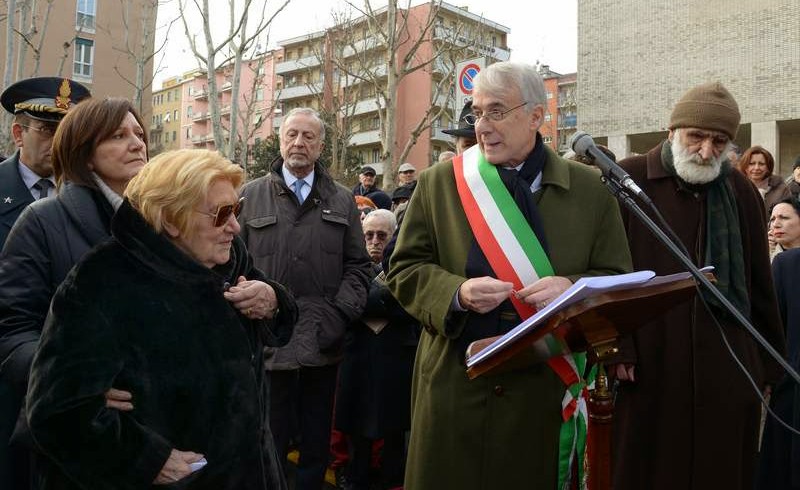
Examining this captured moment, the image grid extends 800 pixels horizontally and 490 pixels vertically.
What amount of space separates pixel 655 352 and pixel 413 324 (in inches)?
75.2

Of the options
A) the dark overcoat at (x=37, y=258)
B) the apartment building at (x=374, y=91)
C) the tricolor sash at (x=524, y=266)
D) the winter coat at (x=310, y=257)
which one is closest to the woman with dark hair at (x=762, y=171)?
the winter coat at (x=310, y=257)

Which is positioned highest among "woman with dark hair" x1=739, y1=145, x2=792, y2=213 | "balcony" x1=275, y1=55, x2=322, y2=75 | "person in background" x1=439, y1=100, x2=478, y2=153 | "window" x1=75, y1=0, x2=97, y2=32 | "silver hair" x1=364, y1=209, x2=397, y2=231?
"balcony" x1=275, y1=55, x2=322, y2=75

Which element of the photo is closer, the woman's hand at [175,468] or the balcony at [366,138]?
the woman's hand at [175,468]

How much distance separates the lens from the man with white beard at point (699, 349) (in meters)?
3.42

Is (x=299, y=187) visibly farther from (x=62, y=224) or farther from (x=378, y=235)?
(x=62, y=224)

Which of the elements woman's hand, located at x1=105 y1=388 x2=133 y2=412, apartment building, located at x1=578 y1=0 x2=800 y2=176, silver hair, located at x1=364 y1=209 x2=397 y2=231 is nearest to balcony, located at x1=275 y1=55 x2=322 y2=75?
apartment building, located at x1=578 y1=0 x2=800 y2=176

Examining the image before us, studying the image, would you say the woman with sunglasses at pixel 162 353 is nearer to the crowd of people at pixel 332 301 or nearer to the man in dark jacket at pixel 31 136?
the crowd of people at pixel 332 301

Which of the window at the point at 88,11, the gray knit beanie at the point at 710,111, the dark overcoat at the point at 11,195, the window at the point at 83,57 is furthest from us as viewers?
the window at the point at 83,57

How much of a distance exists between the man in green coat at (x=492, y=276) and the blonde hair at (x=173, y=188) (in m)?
0.98

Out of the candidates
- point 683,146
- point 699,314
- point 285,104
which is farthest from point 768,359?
point 285,104

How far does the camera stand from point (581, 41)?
88.0ft

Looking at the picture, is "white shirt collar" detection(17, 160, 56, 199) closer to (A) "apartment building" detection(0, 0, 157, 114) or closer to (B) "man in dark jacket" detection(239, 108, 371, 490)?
(B) "man in dark jacket" detection(239, 108, 371, 490)

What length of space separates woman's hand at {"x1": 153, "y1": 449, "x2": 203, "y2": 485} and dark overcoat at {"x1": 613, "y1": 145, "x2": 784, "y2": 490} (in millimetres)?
2098

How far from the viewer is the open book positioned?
2.11m
